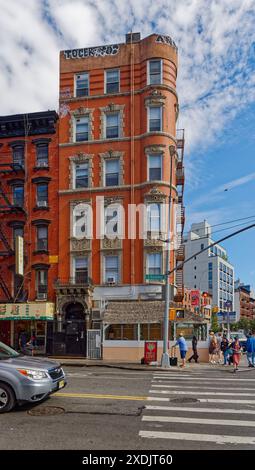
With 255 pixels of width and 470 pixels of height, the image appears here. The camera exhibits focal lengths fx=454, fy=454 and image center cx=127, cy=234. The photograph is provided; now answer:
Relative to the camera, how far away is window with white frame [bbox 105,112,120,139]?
3212cm

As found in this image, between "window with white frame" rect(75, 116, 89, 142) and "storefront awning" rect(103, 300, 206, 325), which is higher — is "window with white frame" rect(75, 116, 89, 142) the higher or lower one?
the higher one

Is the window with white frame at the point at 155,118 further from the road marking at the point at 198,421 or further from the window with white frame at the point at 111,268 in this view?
the road marking at the point at 198,421

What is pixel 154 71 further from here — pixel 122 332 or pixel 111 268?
pixel 122 332

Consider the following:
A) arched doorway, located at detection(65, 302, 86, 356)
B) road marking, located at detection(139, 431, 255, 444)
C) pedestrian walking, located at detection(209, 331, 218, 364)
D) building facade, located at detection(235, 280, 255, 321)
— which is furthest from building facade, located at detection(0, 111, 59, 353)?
building facade, located at detection(235, 280, 255, 321)

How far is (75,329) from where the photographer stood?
30.3 metres

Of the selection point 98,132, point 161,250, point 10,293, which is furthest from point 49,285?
point 98,132

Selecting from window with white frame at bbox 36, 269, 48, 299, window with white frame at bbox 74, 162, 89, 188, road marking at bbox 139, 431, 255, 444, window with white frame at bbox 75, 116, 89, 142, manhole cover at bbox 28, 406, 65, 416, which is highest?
window with white frame at bbox 75, 116, 89, 142

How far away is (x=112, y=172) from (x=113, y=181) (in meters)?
0.66

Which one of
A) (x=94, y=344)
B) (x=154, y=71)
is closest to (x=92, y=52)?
(x=154, y=71)

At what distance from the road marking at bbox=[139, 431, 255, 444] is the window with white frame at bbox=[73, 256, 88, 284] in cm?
2328

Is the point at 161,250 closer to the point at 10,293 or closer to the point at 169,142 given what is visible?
the point at 169,142

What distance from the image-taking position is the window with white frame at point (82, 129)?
32625 millimetres

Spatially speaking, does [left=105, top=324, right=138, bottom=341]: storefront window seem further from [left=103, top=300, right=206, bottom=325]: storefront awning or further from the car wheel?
the car wheel

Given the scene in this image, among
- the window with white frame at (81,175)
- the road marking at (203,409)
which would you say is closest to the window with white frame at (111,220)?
the window with white frame at (81,175)
